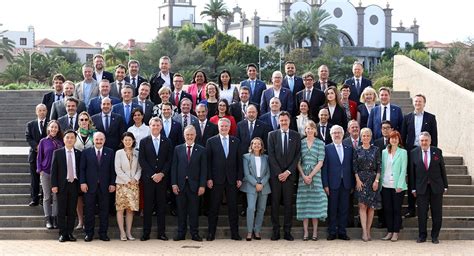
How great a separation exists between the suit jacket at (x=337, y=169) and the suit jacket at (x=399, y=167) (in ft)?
1.57

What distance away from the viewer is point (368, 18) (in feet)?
376

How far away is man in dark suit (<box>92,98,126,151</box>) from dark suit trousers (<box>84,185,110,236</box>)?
77 cm

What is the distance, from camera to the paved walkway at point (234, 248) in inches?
389

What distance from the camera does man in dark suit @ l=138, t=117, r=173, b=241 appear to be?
10789 millimetres

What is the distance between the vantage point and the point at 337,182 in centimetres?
1091

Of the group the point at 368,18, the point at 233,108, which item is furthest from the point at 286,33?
the point at 233,108

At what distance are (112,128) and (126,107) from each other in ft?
1.90

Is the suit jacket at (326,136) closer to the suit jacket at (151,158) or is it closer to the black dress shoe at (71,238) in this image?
the suit jacket at (151,158)

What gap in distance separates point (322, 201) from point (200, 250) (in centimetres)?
195

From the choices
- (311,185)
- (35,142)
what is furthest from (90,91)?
(311,185)

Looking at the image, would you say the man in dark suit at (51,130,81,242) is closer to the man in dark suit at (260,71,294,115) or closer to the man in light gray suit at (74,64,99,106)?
the man in light gray suit at (74,64,99,106)

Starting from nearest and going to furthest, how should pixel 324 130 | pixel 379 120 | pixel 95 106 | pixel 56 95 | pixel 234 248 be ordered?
pixel 234 248 < pixel 324 130 < pixel 379 120 < pixel 95 106 < pixel 56 95

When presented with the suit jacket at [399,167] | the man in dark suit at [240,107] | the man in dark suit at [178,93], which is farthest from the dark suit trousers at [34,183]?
the suit jacket at [399,167]

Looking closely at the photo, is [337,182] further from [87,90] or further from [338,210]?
[87,90]
